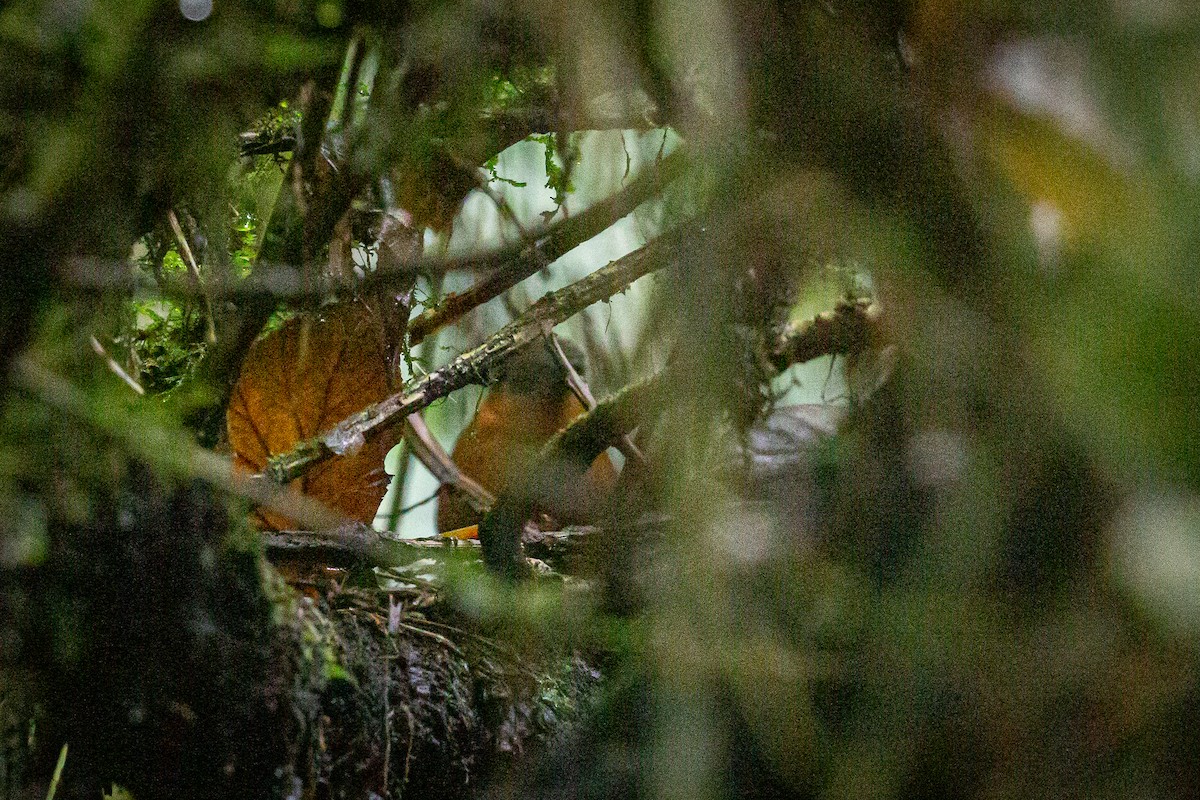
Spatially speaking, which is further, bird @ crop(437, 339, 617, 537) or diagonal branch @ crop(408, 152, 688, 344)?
bird @ crop(437, 339, 617, 537)

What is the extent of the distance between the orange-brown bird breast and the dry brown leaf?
312mm

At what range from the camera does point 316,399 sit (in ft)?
6.06

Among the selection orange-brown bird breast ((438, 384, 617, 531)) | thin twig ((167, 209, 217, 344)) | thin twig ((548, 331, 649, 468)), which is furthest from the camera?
orange-brown bird breast ((438, 384, 617, 531))

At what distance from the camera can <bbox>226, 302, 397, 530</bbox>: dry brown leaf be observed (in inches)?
70.0

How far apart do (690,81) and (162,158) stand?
78 centimetres

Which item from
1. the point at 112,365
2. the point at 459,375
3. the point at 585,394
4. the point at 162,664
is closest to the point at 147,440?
the point at 112,365

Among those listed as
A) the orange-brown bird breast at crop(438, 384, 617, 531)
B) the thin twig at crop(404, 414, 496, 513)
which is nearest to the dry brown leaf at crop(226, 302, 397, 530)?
the orange-brown bird breast at crop(438, 384, 617, 531)

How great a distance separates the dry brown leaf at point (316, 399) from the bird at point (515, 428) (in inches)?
9.8

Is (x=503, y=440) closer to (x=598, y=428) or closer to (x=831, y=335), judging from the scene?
(x=598, y=428)

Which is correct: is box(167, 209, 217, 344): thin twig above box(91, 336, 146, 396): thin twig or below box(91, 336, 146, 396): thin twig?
above

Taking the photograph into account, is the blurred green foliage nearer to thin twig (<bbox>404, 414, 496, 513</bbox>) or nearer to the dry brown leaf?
the dry brown leaf

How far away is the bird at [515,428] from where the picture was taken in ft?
6.65


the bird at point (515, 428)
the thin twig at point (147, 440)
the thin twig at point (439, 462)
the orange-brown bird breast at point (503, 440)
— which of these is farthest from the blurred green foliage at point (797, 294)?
the thin twig at point (439, 462)

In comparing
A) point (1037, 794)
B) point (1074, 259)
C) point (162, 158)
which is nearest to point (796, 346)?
point (1074, 259)
